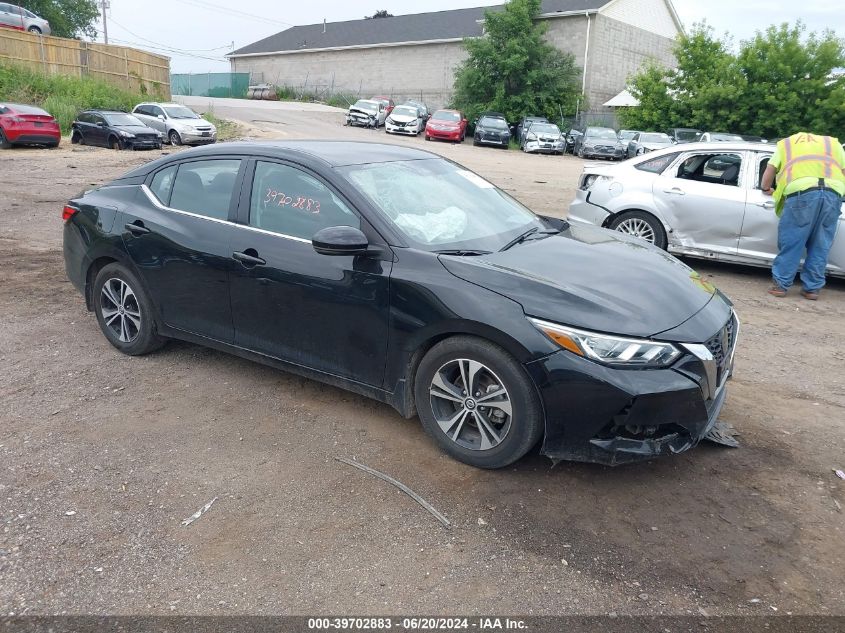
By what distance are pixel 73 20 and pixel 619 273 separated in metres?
69.8

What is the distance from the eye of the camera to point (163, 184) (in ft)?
16.3

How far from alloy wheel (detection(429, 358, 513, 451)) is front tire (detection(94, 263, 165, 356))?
7.85 ft

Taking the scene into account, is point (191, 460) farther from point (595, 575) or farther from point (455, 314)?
point (595, 575)

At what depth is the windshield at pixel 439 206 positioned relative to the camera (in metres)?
4.05

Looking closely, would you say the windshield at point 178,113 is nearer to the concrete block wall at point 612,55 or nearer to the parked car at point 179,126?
the parked car at point 179,126

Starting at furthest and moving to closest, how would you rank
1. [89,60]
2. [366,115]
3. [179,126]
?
[366,115], [89,60], [179,126]

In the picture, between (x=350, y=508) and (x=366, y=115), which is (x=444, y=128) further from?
(x=350, y=508)

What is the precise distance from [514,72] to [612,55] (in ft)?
25.6

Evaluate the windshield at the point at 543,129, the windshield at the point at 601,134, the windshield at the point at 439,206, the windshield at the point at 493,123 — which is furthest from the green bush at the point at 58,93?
the windshield at the point at 439,206

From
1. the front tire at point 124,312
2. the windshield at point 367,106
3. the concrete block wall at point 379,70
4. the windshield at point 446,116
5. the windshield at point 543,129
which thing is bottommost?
the front tire at point 124,312

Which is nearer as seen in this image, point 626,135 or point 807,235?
point 807,235

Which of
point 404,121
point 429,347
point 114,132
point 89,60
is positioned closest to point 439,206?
point 429,347

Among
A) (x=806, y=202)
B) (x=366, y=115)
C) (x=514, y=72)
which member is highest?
(x=514, y=72)

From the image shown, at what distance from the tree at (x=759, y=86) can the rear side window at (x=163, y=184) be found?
29.8 m
